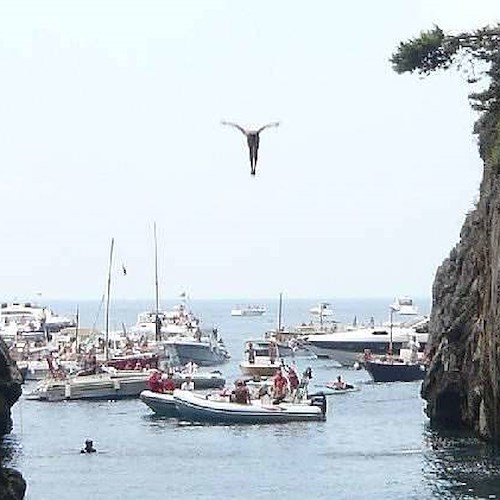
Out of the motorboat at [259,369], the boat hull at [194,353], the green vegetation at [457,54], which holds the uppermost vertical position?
the green vegetation at [457,54]

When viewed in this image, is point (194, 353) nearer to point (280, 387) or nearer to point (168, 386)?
point (168, 386)

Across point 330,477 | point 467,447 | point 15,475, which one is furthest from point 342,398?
point 15,475

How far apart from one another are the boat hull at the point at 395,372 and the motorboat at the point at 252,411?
25.3m

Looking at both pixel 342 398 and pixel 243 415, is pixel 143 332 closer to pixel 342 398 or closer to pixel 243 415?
pixel 342 398

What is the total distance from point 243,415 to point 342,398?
16009mm

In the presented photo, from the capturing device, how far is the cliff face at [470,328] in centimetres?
4784

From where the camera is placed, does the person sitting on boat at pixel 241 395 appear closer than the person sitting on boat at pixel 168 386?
Yes

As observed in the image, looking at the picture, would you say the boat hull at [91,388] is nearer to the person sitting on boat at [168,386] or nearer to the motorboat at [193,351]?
the person sitting on boat at [168,386]

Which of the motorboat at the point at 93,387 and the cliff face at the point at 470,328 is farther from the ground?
the cliff face at the point at 470,328

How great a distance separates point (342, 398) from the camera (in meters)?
76.8

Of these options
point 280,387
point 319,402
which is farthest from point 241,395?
point 319,402

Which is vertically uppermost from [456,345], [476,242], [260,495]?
[476,242]

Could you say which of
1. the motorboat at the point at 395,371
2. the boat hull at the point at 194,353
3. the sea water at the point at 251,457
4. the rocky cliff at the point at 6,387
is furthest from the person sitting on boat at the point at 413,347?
the rocky cliff at the point at 6,387

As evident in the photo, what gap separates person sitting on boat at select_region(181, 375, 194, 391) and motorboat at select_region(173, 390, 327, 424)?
4.79 metres
